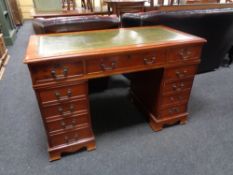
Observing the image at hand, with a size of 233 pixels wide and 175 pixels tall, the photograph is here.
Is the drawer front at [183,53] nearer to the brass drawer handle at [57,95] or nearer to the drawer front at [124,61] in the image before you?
the drawer front at [124,61]

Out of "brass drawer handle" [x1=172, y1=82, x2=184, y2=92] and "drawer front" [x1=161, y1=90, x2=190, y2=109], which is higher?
"brass drawer handle" [x1=172, y1=82, x2=184, y2=92]

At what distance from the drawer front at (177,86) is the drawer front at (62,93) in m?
0.65

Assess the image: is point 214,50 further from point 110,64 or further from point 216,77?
point 110,64

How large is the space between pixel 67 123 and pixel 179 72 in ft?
2.98

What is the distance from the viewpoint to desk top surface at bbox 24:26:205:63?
108cm

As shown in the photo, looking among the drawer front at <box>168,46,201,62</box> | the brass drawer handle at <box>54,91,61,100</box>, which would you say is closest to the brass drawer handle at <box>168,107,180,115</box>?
the drawer front at <box>168,46,201,62</box>

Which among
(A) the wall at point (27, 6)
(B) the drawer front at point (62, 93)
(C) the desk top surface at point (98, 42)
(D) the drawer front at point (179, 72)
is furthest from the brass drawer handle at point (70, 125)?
(A) the wall at point (27, 6)

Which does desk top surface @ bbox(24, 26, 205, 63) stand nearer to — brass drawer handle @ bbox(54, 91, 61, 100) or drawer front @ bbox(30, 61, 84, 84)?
drawer front @ bbox(30, 61, 84, 84)

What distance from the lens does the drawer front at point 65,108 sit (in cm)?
119

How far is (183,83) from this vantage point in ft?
4.92

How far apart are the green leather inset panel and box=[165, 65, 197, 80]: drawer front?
22cm

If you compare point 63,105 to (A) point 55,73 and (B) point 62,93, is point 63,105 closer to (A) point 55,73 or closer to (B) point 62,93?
(B) point 62,93

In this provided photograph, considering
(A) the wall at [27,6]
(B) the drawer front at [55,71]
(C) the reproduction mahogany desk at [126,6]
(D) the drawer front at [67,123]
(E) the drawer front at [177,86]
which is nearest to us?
(B) the drawer front at [55,71]

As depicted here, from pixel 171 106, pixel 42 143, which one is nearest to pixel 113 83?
pixel 171 106
